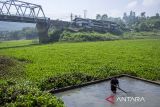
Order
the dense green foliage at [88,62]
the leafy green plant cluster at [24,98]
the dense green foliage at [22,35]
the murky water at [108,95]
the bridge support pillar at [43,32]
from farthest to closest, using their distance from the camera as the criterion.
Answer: the dense green foliage at [22,35] → the bridge support pillar at [43,32] → the dense green foliage at [88,62] → the murky water at [108,95] → the leafy green plant cluster at [24,98]

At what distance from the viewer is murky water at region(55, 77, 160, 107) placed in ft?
46.4

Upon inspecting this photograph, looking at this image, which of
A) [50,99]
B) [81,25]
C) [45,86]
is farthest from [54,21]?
→ [50,99]

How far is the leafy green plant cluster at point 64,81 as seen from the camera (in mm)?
17608

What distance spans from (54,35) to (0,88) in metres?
73.6

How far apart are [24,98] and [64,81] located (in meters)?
7.23

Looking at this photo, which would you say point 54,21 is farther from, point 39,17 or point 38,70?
point 38,70

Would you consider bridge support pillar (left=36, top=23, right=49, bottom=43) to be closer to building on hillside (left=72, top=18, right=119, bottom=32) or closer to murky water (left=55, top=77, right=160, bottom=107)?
building on hillside (left=72, top=18, right=119, bottom=32)

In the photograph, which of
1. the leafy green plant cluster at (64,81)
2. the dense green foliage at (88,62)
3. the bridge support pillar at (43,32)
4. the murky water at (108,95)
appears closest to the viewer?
the murky water at (108,95)

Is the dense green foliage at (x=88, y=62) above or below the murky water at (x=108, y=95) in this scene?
below

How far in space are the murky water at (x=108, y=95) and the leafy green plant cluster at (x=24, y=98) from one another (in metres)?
2.41

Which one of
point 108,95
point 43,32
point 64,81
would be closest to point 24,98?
point 108,95

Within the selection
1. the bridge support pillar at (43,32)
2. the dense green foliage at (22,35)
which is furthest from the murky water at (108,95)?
the dense green foliage at (22,35)

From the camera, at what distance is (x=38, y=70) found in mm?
25047

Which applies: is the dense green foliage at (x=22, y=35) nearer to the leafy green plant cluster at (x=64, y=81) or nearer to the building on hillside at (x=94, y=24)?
the building on hillside at (x=94, y=24)
